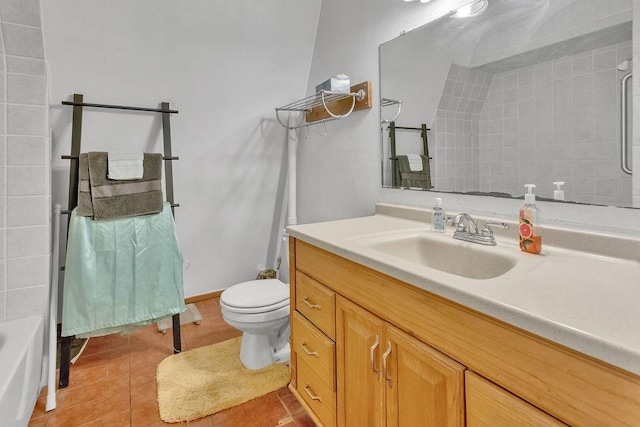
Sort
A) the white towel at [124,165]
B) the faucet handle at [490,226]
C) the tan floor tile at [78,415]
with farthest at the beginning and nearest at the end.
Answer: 1. the white towel at [124,165]
2. the tan floor tile at [78,415]
3. the faucet handle at [490,226]

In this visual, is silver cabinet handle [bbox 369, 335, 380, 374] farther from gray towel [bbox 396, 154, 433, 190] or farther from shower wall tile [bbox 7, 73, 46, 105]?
shower wall tile [bbox 7, 73, 46, 105]

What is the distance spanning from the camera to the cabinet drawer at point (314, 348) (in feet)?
4.01

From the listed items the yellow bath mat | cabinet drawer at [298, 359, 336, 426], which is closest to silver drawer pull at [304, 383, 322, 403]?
cabinet drawer at [298, 359, 336, 426]

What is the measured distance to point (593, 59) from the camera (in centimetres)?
103

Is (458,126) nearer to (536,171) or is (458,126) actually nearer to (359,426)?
(536,171)

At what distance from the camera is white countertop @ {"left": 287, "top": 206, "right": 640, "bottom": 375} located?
1.81ft

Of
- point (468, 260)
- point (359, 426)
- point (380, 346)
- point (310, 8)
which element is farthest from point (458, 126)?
point (310, 8)

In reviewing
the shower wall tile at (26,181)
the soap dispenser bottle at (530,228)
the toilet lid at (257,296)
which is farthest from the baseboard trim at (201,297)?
the soap dispenser bottle at (530,228)

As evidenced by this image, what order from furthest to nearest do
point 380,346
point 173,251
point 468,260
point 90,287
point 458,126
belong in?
point 173,251 → point 90,287 → point 458,126 → point 468,260 → point 380,346

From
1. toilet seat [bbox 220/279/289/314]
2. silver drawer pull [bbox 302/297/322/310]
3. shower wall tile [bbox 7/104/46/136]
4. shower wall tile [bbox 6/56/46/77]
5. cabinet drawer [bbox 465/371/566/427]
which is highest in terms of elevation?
shower wall tile [bbox 6/56/46/77]

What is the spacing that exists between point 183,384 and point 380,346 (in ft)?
4.10

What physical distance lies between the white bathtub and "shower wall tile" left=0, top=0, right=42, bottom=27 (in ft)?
4.63

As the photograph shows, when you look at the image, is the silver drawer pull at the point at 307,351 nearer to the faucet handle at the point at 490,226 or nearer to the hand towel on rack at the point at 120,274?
the faucet handle at the point at 490,226

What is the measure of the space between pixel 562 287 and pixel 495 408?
11.8 inches
